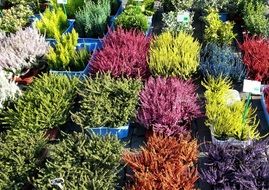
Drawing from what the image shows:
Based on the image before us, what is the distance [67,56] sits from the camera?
14.1ft

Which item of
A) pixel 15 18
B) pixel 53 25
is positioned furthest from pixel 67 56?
pixel 15 18

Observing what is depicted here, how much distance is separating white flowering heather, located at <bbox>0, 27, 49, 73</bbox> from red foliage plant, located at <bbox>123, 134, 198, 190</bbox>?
1.84 m

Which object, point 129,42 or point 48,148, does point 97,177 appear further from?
point 129,42

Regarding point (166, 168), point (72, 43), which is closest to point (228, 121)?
point (166, 168)

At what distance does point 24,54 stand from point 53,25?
0.71 meters

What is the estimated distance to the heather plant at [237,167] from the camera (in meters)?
2.80

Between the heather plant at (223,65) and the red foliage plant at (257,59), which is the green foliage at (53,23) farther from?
the red foliage plant at (257,59)

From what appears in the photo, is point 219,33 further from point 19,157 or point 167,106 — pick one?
point 19,157

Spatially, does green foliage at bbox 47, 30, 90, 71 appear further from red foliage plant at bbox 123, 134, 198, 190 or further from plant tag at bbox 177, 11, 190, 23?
red foliage plant at bbox 123, 134, 198, 190

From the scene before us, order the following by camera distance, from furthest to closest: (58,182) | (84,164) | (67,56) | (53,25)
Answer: (53,25) → (67,56) → (84,164) → (58,182)

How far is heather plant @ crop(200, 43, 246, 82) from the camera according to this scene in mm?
4012

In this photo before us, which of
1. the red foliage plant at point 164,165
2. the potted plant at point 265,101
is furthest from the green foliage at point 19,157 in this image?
the potted plant at point 265,101

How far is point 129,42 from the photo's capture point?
4285 millimetres

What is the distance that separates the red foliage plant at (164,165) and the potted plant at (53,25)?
215cm
